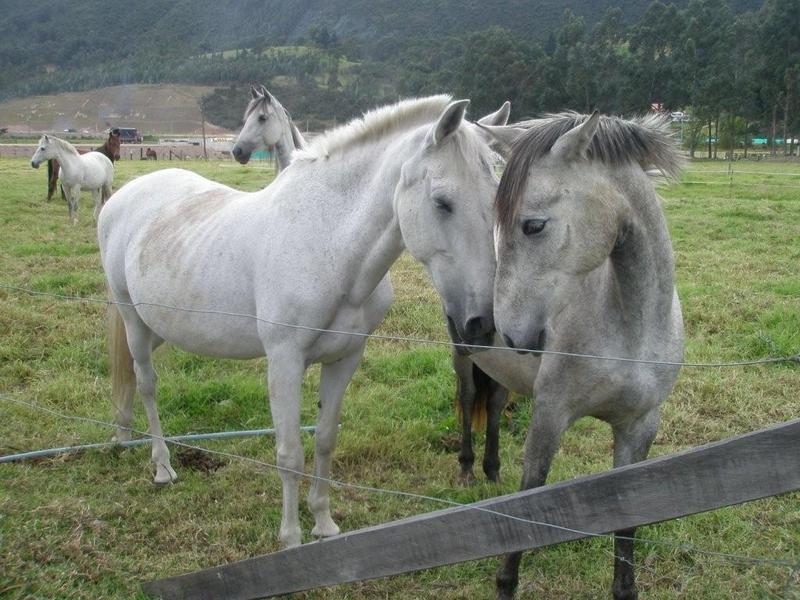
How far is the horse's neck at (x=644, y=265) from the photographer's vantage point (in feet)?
7.66

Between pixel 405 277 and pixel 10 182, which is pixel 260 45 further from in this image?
pixel 405 277

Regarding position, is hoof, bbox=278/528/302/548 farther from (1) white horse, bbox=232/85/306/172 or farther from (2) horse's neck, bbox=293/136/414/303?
(1) white horse, bbox=232/85/306/172

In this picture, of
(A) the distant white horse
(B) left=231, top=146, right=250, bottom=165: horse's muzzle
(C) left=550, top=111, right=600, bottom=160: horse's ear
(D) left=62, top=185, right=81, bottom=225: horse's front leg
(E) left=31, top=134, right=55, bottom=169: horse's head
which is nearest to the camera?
(C) left=550, top=111, right=600, bottom=160: horse's ear

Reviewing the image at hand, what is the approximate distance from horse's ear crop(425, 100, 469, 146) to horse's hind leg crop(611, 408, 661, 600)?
4.26 ft

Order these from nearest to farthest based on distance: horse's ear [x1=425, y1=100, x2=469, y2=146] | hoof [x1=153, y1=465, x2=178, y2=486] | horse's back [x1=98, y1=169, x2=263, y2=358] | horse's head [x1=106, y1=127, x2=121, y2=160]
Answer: horse's ear [x1=425, y1=100, x2=469, y2=146]
horse's back [x1=98, y1=169, x2=263, y2=358]
hoof [x1=153, y1=465, x2=178, y2=486]
horse's head [x1=106, y1=127, x2=121, y2=160]

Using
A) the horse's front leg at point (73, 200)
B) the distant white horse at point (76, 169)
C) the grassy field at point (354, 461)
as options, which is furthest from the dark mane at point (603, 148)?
the distant white horse at point (76, 169)

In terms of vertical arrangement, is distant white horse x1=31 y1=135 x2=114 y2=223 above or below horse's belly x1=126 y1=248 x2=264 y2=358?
above

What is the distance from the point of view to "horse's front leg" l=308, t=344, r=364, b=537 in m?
3.14

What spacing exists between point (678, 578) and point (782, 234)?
875 cm

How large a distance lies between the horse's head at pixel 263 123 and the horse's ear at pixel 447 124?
7106mm

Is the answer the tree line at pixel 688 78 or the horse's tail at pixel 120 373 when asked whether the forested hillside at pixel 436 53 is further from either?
the horse's tail at pixel 120 373

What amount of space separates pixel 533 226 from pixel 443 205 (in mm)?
386

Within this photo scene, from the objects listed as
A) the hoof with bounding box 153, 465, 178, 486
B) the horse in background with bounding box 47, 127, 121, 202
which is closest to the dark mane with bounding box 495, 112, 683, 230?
the hoof with bounding box 153, 465, 178, 486

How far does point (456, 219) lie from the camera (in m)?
2.33
